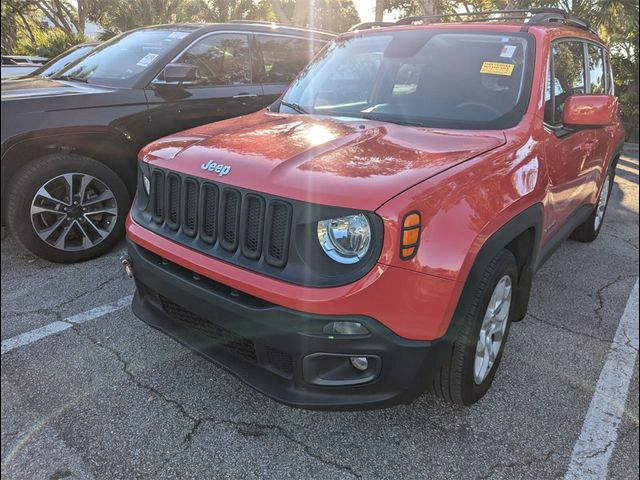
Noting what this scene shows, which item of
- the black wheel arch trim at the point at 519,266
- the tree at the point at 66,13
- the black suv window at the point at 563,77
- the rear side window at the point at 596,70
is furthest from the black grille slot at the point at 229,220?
the tree at the point at 66,13

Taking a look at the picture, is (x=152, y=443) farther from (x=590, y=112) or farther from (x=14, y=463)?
(x=590, y=112)

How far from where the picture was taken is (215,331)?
2123mm

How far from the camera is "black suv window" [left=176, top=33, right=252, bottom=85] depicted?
429cm

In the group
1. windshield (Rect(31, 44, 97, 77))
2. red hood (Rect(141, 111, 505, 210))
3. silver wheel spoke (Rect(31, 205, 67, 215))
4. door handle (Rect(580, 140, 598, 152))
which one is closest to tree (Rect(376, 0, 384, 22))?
door handle (Rect(580, 140, 598, 152))

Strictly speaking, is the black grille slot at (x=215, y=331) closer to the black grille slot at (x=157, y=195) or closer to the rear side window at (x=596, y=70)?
the black grille slot at (x=157, y=195)

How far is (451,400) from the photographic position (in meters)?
2.20

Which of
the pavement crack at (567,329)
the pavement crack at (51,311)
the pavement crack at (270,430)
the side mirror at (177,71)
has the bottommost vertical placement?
the pavement crack at (567,329)

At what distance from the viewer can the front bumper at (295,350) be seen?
5.77 ft

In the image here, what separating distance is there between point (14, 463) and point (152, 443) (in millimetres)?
531

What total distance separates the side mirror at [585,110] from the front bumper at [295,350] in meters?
1.67

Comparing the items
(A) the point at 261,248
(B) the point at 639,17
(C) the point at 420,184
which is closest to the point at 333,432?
(A) the point at 261,248

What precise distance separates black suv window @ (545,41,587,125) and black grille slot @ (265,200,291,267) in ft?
5.81

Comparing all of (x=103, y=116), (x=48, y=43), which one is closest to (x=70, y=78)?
(x=103, y=116)

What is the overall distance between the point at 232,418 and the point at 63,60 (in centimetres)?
430
